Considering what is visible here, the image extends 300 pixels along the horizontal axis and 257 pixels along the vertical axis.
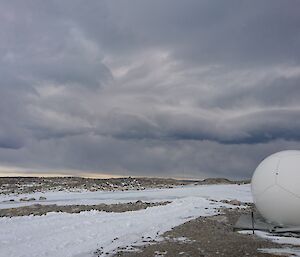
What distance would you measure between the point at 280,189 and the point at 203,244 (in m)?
5.39

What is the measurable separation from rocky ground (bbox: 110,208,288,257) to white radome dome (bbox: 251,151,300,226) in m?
1.89

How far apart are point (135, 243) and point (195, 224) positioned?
4.42 m

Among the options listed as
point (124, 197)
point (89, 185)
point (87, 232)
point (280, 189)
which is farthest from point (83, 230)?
point (89, 185)

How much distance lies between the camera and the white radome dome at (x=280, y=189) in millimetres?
17469

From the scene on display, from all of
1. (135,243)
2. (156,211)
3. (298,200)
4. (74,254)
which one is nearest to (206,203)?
(156,211)

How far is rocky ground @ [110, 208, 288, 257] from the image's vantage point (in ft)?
41.7

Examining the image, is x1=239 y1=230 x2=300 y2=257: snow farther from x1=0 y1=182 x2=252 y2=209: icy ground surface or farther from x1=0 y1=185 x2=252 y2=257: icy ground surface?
x1=0 y1=182 x2=252 y2=209: icy ground surface

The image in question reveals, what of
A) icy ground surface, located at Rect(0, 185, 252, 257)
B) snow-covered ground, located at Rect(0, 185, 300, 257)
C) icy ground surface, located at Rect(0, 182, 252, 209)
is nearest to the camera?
snow-covered ground, located at Rect(0, 185, 300, 257)

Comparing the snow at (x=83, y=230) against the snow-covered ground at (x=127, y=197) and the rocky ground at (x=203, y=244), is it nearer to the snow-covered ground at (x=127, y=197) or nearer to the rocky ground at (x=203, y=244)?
the rocky ground at (x=203, y=244)

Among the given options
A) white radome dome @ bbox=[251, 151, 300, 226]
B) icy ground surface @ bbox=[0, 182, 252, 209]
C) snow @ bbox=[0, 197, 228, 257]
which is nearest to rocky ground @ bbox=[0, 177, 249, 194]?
icy ground surface @ bbox=[0, 182, 252, 209]

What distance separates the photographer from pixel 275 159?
1884 centimetres

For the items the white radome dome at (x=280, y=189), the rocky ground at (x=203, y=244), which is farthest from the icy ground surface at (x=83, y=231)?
the white radome dome at (x=280, y=189)

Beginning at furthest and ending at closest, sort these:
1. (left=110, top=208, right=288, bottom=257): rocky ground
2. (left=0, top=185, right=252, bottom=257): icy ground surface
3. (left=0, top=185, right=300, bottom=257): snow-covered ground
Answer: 1. (left=0, top=185, right=252, bottom=257): icy ground surface
2. (left=0, top=185, right=300, bottom=257): snow-covered ground
3. (left=110, top=208, right=288, bottom=257): rocky ground

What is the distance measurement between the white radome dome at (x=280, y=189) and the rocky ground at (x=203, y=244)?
A: 6.21 feet
